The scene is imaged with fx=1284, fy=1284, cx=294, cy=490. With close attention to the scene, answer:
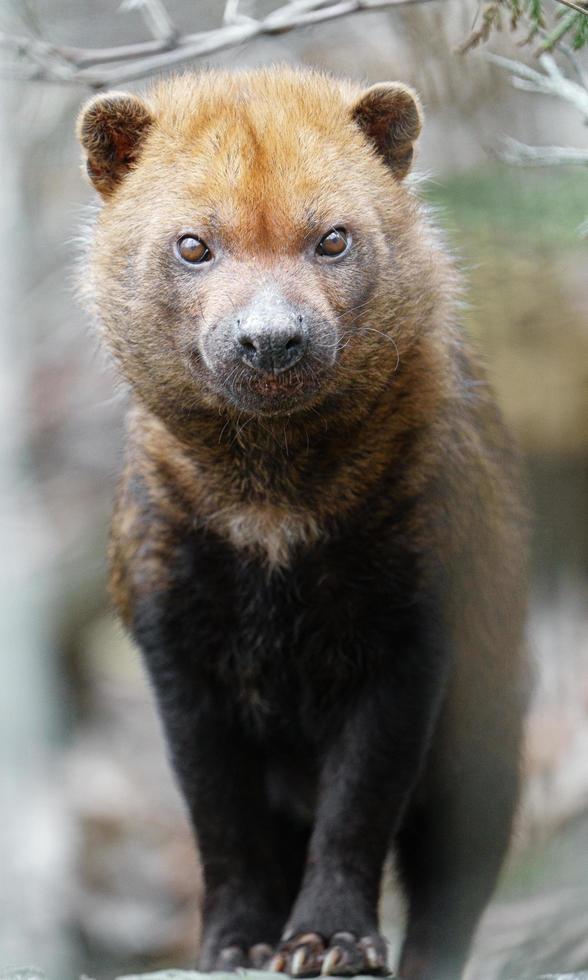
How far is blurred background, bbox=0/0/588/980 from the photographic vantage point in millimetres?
4578

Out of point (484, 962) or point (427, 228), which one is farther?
point (484, 962)

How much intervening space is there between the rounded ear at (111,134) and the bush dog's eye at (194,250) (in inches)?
18.6

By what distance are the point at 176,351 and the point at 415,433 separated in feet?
2.33

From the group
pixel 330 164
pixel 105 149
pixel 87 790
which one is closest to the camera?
pixel 330 164

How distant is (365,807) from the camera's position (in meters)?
3.34

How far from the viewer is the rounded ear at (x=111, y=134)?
3383 millimetres

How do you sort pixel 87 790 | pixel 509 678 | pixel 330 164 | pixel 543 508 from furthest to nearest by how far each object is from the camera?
1. pixel 87 790
2. pixel 543 508
3. pixel 509 678
4. pixel 330 164

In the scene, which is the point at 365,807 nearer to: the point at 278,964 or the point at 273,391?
the point at 278,964

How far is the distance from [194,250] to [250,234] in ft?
0.53

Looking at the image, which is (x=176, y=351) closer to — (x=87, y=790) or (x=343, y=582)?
(x=343, y=582)

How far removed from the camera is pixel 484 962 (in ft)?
13.8

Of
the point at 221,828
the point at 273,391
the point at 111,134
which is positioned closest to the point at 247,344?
the point at 273,391

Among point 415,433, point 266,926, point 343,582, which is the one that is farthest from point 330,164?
point 266,926

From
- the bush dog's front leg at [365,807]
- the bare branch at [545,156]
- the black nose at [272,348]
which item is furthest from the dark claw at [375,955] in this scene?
the bare branch at [545,156]
